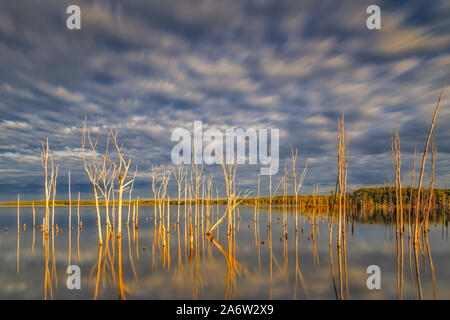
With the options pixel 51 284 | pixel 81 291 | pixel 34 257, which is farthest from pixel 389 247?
pixel 34 257

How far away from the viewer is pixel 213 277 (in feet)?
34.4


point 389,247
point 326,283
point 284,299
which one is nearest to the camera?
point 284,299

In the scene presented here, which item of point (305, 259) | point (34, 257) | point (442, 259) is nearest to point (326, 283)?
point (305, 259)

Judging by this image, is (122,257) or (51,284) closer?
(51,284)

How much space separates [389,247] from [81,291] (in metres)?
17.8

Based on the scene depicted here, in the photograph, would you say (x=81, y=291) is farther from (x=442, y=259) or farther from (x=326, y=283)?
(x=442, y=259)
